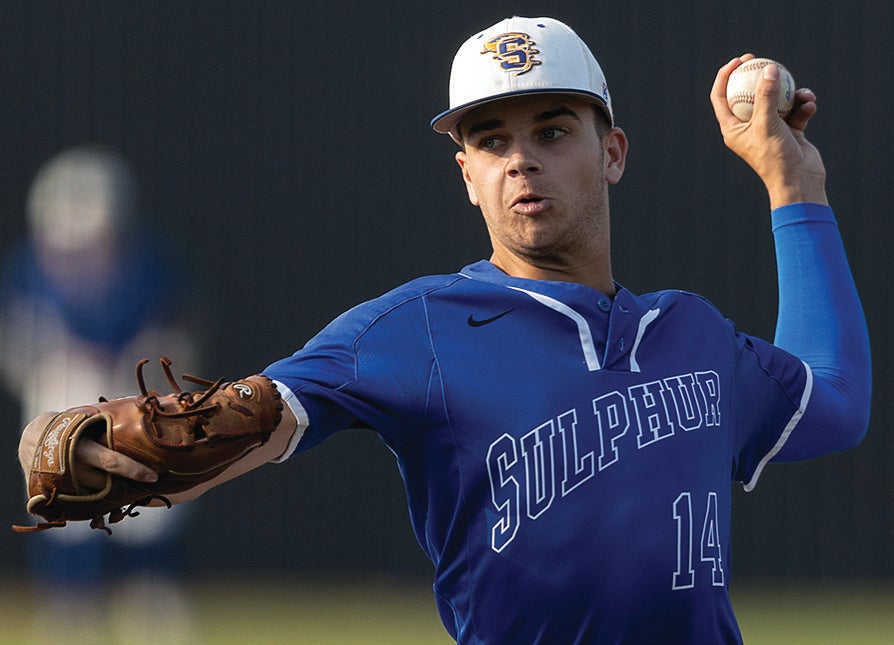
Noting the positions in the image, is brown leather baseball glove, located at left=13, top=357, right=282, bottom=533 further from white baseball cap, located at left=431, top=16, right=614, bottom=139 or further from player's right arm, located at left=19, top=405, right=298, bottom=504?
white baseball cap, located at left=431, top=16, right=614, bottom=139

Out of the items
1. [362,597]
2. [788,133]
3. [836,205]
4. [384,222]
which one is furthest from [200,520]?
[788,133]

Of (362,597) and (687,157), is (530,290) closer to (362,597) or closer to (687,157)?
(362,597)

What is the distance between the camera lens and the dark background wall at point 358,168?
8734 mm

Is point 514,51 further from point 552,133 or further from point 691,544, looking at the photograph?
point 691,544

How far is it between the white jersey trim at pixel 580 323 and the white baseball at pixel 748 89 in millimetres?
823

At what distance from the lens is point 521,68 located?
2621 mm

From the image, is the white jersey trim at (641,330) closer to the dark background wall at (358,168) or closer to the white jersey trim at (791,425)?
the white jersey trim at (791,425)

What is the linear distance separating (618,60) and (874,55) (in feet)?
5.39

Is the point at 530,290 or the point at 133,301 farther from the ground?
the point at 133,301

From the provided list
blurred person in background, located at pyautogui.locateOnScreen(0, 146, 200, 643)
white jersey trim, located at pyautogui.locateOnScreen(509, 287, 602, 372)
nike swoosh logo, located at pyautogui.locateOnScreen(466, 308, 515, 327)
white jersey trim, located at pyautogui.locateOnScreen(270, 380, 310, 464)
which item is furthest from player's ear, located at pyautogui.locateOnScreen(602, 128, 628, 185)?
blurred person in background, located at pyautogui.locateOnScreen(0, 146, 200, 643)

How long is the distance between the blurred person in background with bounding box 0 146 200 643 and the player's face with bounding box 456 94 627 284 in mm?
3940

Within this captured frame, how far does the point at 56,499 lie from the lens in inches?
80.7

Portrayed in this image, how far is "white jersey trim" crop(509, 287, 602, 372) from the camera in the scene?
8.32ft

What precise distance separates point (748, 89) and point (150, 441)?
1670mm
